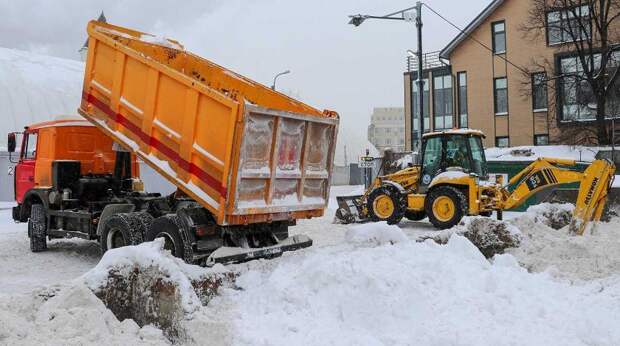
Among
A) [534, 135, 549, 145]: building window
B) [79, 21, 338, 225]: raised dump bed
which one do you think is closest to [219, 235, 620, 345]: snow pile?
[79, 21, 338, 225]: raised dump bed

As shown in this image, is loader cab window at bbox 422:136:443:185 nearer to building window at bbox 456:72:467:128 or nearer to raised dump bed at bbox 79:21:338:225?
raised dump bed at bbox 79:21:338:225

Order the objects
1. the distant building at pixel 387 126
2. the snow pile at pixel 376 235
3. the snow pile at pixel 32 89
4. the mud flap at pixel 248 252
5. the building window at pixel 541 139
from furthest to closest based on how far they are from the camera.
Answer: the distant building at pixel 387 126, the snow pile at pixel 32 89, the building window at pixel 541 139, the snow pile at pixel 376 235, the mud flap at pixel 248 252

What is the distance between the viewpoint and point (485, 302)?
5379 mm

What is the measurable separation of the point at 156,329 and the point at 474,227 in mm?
5496

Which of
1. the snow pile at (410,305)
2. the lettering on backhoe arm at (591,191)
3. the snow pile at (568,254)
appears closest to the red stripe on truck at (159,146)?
the snow pile at (410,305)

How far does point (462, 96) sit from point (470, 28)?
4.16 m

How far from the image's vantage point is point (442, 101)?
3741 centimetres

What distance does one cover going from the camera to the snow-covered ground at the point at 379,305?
452 cm

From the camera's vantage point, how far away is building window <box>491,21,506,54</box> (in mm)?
33688

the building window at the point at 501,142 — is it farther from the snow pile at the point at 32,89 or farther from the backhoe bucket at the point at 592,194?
the snow pile at the point at 32,89

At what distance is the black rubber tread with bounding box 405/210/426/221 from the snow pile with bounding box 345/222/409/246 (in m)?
7.35

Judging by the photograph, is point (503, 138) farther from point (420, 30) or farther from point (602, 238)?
point (602, 238)

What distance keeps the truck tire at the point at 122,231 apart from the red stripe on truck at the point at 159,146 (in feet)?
3.99

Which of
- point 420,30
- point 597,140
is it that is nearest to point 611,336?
point 420,30
